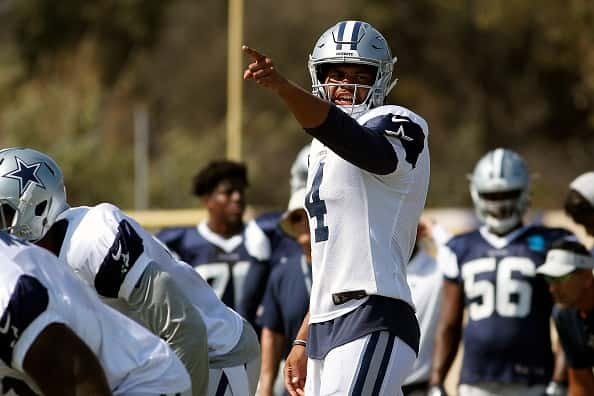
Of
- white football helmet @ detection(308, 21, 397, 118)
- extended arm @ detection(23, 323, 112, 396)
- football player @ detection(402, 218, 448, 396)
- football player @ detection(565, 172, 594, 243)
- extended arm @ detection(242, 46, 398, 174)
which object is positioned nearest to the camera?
extended arm @ detection(23, 323, 112, 396)

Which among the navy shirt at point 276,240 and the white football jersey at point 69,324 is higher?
the white football jersey at point 69,324

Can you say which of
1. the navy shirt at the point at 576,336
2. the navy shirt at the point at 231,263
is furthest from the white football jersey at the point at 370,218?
the navy shirt at the point at 231,263

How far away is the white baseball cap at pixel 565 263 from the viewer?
631 centimetres

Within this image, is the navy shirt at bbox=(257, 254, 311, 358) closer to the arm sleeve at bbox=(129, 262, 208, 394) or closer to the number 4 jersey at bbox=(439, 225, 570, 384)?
the number 4 jersey at bbox=(439, 225, 570, 384)

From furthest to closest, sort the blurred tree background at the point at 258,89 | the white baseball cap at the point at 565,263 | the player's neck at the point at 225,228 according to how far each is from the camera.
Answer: the blurred tree background at the point at 258,89 < the player's neck at the point at 225,228 < the white baseball cap at the point at 565,263

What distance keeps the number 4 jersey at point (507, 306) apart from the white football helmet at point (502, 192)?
96 mm

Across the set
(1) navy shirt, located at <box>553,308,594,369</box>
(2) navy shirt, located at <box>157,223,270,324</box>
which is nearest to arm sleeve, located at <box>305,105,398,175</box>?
(1) navy shirt, located at <box>553,308,594,369</box>

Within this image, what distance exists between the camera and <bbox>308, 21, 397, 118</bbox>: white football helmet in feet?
15.4

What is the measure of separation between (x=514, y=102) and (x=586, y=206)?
2018 centimetres

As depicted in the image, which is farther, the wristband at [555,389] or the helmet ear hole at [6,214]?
the wristband at [555,389]

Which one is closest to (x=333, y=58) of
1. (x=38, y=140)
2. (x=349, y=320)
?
(x=349, y=320)

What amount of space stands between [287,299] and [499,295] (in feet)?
3.81

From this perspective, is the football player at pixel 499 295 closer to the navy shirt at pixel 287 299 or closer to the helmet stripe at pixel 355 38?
the navy shirt at pixel 287 299

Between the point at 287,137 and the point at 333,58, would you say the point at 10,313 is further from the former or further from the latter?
the point at 287,137
